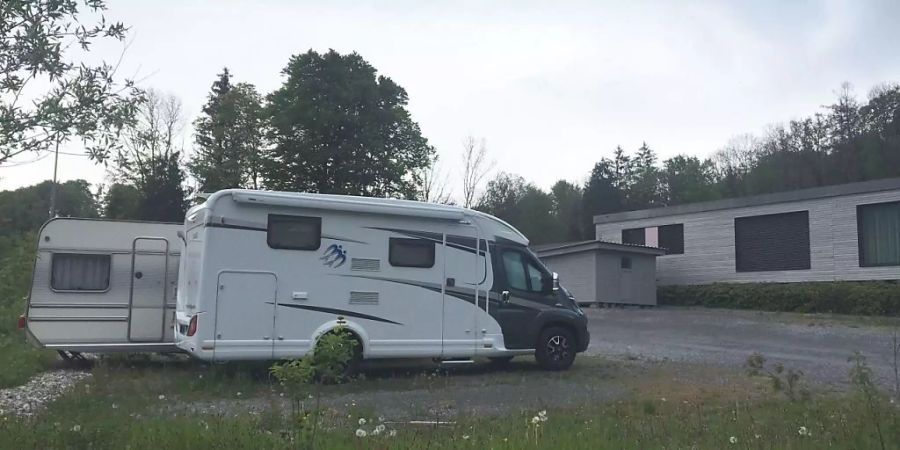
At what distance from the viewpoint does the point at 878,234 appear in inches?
999

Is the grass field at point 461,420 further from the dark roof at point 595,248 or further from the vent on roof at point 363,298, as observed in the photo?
the dark roof at point 595,248

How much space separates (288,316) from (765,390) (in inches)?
256

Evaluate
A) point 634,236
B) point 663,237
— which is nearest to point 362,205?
point 663,237

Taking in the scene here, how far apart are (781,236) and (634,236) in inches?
273

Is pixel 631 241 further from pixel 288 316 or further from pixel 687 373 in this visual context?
pixel 288 316

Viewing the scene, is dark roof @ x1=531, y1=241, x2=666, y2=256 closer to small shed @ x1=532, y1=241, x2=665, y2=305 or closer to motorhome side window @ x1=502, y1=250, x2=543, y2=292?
small shed @ x1=532, y1=241, x2=665, y2=305

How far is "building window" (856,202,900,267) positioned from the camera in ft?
81.9

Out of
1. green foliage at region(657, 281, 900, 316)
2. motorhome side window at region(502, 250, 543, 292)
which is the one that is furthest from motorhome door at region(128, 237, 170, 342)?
green foliage at region(657, 281, 900, 316)

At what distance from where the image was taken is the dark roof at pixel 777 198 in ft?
83.1

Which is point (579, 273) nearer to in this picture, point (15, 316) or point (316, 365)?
point (15, 316)

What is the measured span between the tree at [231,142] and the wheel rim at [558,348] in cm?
3710

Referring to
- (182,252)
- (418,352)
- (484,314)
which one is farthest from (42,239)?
(484,314)

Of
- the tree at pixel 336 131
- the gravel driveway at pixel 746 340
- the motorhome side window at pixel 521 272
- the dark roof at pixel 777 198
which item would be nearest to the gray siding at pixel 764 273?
the dark roof at pixel 777 198

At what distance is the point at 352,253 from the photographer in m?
11.8
